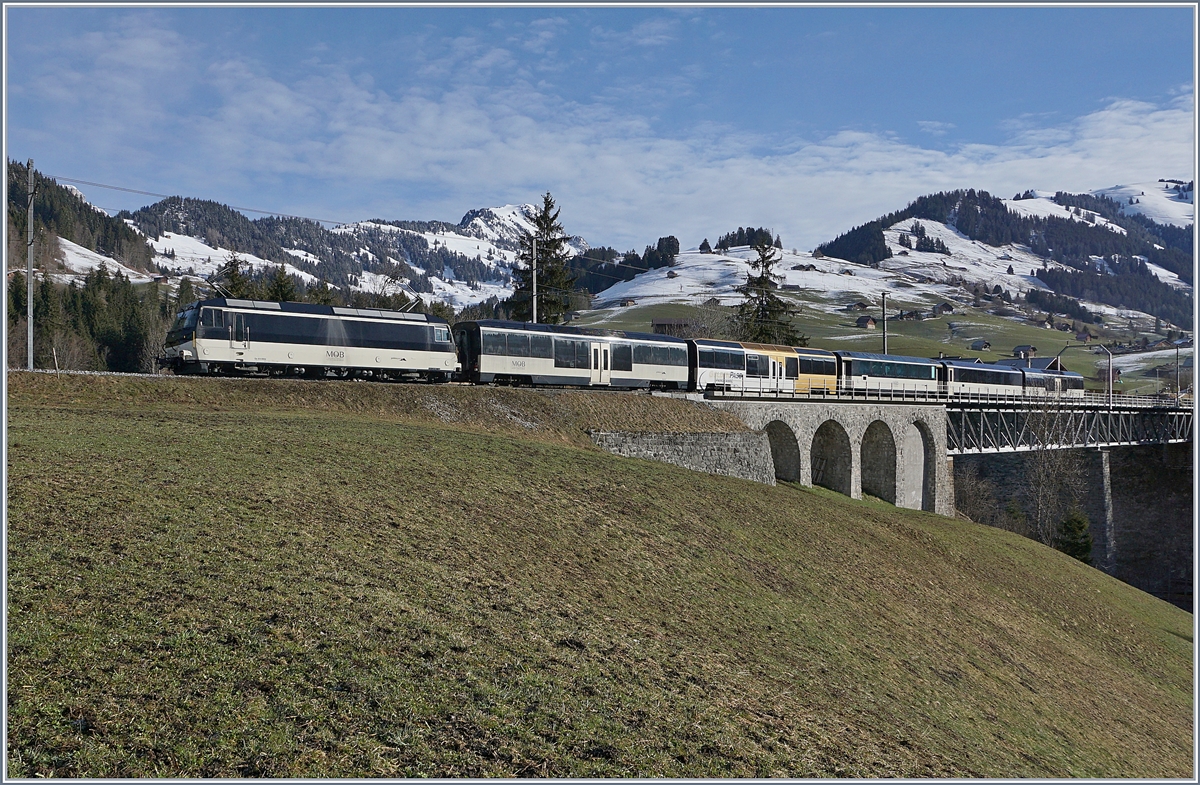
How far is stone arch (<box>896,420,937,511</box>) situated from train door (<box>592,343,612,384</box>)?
2213 cm

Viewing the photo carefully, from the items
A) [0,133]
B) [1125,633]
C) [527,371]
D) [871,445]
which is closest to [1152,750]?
[1125,633]

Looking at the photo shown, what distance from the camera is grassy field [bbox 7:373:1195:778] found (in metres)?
7.91

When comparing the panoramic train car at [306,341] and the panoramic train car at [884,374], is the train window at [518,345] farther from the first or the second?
the panoramic train car at [884,374]

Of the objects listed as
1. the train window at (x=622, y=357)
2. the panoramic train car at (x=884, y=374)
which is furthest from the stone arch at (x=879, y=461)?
the train window at (x=622, y=357)

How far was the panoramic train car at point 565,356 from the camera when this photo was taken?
36188 mm

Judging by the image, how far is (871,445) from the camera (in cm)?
5019

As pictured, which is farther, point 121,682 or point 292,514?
point 292,514

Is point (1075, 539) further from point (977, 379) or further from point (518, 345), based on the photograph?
point (518, 345)

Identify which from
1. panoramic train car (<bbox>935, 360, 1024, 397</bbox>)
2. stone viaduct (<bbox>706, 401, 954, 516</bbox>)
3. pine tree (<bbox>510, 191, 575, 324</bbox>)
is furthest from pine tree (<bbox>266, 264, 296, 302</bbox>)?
panoramic train car (<bbox>935, 360, 1024, 397</bbox>)

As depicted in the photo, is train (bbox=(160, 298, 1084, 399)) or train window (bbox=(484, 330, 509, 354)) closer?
train (bbox=(160, 298, 1084, 399))

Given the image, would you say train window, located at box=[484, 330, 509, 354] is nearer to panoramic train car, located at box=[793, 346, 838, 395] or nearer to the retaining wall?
the retaining wall

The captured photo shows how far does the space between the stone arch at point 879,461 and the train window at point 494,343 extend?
2491 centimetres

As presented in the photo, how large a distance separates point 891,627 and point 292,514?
1370 cm

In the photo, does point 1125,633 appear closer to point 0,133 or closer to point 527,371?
point 527,371
